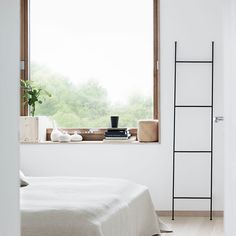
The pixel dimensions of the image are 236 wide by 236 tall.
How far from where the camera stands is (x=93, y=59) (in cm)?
727

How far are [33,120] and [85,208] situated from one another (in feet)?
9.93

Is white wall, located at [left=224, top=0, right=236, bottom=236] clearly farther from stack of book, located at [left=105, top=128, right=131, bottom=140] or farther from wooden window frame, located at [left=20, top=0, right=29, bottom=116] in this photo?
wooden window frame, located at [left=20, top=0, right=29, bottom=116]

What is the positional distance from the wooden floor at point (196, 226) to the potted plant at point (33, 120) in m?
1.59

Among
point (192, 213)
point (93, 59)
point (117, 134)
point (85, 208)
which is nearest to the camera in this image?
point (85, 208)

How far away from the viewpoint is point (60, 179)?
5.47 meters

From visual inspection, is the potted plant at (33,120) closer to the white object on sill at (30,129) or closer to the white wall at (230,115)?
the white object on sill at (30,129)

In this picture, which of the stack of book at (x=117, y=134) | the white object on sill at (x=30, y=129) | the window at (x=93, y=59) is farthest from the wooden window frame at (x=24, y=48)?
the stack of book at (x=117, y=134)

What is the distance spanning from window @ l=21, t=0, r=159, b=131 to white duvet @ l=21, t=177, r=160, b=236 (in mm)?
1896

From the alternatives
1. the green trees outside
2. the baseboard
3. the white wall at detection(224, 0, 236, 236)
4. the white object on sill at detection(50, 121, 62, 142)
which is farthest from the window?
the white wall at detection(224, 0, 236, 236)

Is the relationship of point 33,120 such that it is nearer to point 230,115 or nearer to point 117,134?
point 117,134

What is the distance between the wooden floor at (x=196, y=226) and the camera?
585cm

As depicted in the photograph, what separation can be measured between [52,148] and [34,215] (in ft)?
10.0

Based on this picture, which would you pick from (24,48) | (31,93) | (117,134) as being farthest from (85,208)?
(24,48)

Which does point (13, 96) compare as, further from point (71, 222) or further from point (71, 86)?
point (71, 86)
